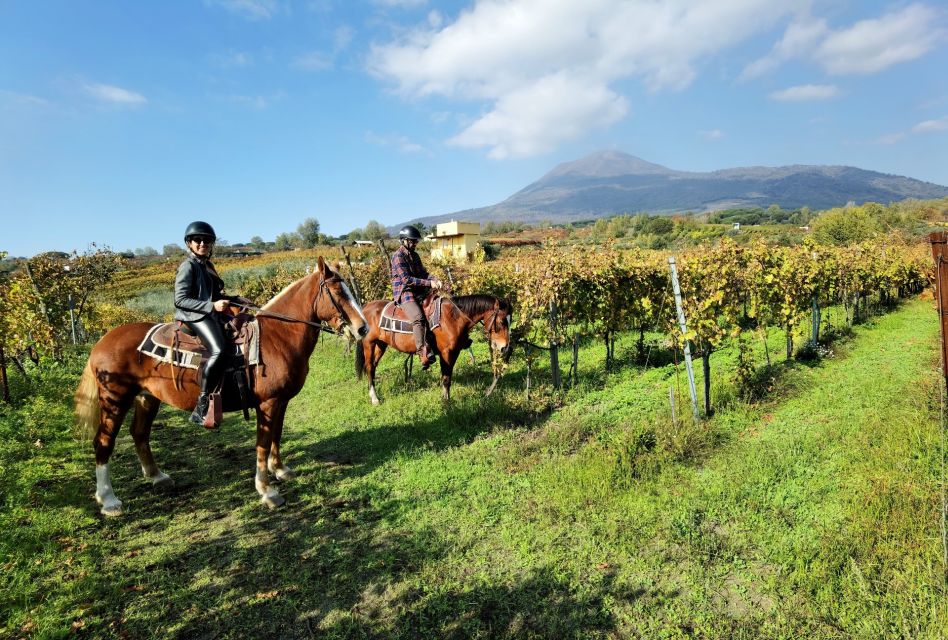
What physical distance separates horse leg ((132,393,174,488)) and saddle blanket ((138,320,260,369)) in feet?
3.14

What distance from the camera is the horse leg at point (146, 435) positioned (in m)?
5.59

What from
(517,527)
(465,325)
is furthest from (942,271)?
(465,325)

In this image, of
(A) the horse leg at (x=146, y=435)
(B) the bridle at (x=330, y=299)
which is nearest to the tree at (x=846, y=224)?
(B) the bridle at (x=330, y=299)

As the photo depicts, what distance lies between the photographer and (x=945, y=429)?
512 centimetres

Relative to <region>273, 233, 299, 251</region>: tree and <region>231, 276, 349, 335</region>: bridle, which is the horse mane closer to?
<region>231, 276, 349, 335</region>: bridle

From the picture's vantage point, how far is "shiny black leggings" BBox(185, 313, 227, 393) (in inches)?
189

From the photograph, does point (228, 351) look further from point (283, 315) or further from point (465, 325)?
point (465, 325)

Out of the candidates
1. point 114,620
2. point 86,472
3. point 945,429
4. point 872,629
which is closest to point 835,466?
point 945,429

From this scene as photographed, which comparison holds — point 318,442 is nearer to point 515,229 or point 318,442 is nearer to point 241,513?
point 241,513

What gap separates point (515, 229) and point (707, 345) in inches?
4220

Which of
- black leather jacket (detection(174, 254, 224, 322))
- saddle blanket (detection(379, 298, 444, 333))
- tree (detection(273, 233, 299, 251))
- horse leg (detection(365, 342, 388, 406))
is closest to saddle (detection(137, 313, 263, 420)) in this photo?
black leather jacket (detection(174, 254, 224, 322))

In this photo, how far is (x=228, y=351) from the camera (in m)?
4.91

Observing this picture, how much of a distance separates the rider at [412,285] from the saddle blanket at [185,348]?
320 cm

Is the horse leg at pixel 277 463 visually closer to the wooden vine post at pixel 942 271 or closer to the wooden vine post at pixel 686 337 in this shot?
the wooden vine post at pixel 686 337
